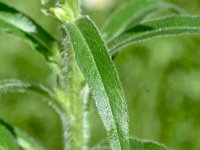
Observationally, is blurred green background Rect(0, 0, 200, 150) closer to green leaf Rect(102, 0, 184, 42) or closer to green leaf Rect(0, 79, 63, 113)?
green leaf Rect(102, 0, 184, 42)

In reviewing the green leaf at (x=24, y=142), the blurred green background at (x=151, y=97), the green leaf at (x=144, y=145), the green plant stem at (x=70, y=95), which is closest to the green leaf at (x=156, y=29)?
the green plant stem at (x=70, y=95)

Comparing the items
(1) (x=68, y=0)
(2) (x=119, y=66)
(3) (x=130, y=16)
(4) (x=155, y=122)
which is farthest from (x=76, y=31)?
(2) (x=119, y=66)

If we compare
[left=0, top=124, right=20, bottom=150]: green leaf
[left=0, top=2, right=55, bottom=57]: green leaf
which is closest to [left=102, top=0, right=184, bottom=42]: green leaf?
[left=0, top=2, right=55, bottom=57]: green leaf

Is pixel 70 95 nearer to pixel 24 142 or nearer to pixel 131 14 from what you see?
pixel 24 142

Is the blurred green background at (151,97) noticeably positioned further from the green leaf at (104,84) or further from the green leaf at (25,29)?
the green leaf at (104,84)

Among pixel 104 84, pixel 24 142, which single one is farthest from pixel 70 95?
pixel 104 84

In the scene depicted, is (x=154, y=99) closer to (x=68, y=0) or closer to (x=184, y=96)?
(x=184, y=96)
